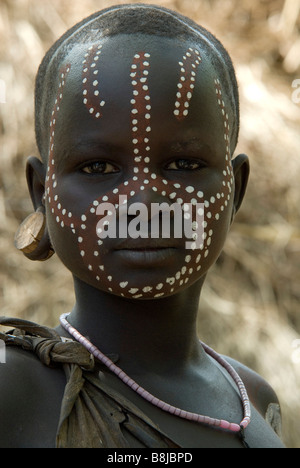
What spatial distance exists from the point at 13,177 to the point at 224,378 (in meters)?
3.48

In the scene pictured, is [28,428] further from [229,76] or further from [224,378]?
[229,76]

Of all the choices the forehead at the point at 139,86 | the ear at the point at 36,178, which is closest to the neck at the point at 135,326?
the ear at the point at 36,178

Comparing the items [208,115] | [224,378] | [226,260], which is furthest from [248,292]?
[208,115]

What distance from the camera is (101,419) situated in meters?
1.58

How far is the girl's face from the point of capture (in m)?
1.70

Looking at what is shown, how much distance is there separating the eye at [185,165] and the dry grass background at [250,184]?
3399 mm

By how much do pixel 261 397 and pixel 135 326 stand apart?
0.60 metres

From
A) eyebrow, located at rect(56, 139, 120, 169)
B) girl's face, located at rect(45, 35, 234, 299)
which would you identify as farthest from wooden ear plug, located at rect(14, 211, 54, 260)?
eyebrow, located at rect(56, 139, 120, 169)
